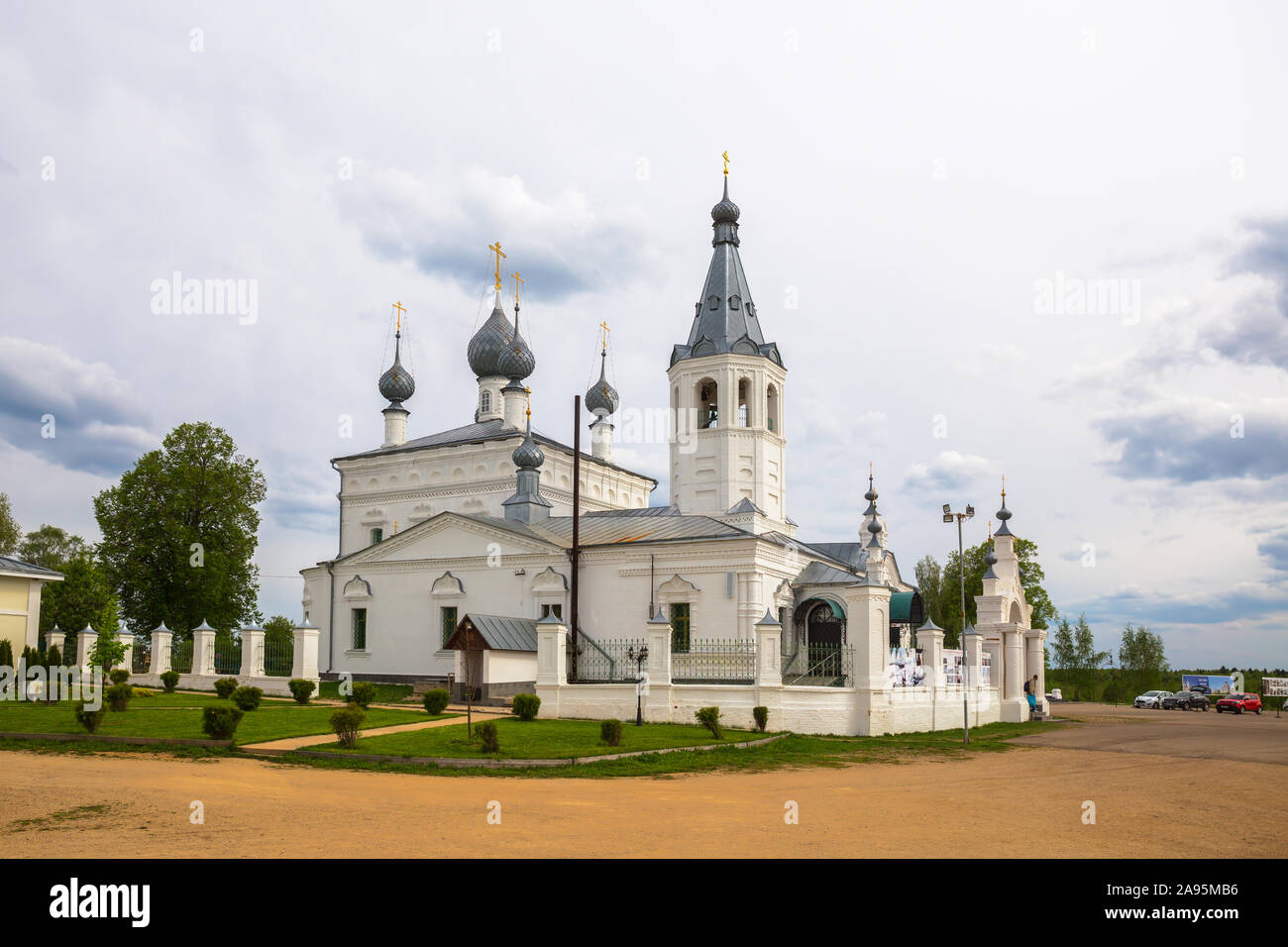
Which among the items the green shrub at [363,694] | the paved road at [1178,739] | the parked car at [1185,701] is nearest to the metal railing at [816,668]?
the paved road at [1178,739]

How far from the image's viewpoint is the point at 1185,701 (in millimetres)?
50688

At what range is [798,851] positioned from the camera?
342 inches

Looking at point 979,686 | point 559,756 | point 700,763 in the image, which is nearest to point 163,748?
point 559,756

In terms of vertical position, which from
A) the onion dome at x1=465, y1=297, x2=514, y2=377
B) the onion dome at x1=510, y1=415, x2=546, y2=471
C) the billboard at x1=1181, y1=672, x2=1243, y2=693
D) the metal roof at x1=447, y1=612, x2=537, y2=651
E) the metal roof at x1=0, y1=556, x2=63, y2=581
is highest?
the onion dome at x1=465, y1=297, x2=514, y2=377

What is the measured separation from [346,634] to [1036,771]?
907 inches

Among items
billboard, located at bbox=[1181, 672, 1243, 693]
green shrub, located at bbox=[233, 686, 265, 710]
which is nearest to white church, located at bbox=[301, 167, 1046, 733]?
green shrub, located at bbox=[233, 686, 265, 710]

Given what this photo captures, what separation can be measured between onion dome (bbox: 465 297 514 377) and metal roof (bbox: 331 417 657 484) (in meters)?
2.23

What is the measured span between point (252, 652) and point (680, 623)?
12338 millimetres

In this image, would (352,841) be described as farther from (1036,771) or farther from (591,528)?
(591,528)

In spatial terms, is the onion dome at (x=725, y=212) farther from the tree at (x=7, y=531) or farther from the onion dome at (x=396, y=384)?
the tree at (x=7, y=531)

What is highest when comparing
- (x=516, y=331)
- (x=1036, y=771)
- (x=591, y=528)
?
(x=516, y=331)

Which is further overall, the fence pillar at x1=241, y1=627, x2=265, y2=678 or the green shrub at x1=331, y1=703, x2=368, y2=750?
the fence pillar at x1=241, y1=627, x2=265, y2=678

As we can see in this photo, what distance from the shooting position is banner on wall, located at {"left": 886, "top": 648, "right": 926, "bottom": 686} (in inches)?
918

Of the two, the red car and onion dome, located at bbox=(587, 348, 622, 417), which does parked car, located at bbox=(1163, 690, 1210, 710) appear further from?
onion dome, located at bbox=(587, 348, 622, 417)
